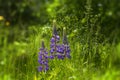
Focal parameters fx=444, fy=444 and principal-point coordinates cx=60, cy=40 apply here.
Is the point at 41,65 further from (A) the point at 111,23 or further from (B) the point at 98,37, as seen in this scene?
(A) the point at 111,23

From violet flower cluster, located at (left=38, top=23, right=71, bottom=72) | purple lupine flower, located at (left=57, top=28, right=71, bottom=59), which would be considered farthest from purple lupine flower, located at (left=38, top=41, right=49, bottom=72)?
purple lupine flower, located at (left=57, top=28, right=71, bottom=59)

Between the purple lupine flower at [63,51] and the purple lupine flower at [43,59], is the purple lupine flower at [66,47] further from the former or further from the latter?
the purple lupine flower at [43,59]

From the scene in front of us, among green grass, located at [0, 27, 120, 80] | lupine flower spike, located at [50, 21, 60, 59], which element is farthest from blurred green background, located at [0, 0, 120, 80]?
lupine flower spike, located at [50, 21, 60, 59]

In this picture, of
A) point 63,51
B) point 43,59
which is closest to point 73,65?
point 63,51

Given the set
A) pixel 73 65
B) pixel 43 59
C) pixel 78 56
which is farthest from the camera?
pixel 78 56

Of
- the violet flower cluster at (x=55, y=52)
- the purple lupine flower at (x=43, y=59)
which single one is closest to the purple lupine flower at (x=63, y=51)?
the violet flower cluster at (x=55, y=52)

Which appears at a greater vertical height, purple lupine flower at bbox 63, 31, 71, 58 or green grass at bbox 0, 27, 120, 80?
purple lupine flower at bbox 63, 31, 71, 58

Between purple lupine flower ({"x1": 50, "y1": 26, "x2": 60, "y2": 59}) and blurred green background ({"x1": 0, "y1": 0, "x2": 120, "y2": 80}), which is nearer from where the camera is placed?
blurred green background ({"x1": 0, "y1": 0, "x2": 120, "y2": 80})

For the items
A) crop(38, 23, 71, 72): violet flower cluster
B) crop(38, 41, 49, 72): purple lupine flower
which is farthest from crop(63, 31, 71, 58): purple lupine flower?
crop(38, 41, 49, 72): purple lupine flower

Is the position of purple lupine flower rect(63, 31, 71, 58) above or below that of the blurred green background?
above

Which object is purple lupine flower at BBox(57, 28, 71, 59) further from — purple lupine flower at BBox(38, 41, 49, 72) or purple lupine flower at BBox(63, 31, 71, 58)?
purple lupine flower at BBox(38, 41, 49, 72)

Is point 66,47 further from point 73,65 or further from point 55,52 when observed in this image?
point 73,65

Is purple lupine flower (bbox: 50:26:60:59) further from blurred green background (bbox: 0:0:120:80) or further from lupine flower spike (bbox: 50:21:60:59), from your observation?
blurred green background (bbox: 0:0:120:80)

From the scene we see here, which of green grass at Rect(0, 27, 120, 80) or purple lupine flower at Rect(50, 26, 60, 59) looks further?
purple lupine flower at Rect(50, 26, 60, 59)
